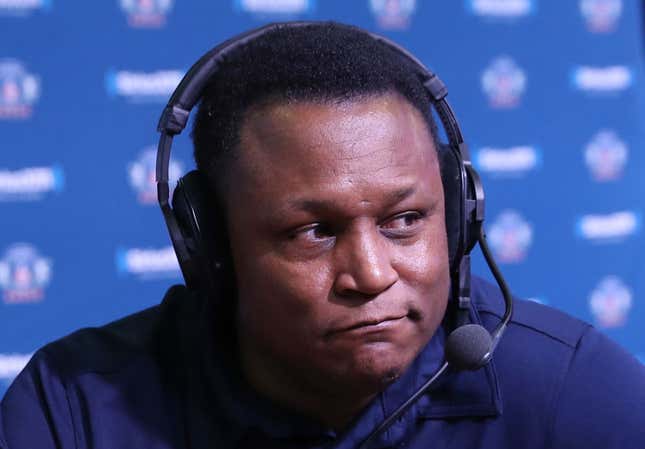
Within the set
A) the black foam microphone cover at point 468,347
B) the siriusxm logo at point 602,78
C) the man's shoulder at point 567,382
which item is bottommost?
the man's shoulder at point 567,382

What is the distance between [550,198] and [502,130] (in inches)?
8.6

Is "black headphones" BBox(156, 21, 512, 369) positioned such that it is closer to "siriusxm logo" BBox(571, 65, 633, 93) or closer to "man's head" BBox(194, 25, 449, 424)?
"man's head" BBox(194, 25, 449, 424)

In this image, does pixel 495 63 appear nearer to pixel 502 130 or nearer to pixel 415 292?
pixel 502 130

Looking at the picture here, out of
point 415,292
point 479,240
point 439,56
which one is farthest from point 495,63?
point 415,292

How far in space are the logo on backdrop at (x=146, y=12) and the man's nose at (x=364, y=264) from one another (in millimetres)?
1241

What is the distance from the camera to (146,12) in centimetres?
187

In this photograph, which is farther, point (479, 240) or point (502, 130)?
point (502, 130)

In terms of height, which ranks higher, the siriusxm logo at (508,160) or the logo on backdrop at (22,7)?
the logo on backdrop at (22,7)

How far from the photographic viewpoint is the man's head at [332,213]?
767mm

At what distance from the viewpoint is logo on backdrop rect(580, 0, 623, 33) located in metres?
2.15

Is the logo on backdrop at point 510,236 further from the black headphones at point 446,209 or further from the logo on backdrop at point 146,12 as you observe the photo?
the black headphones at point 446,209

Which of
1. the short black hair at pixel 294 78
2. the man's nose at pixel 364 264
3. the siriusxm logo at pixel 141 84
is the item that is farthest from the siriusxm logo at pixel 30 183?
the man's nose at pixel 364 264

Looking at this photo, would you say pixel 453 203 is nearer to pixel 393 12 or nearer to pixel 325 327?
pixel 325 327

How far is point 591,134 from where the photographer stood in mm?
2193
